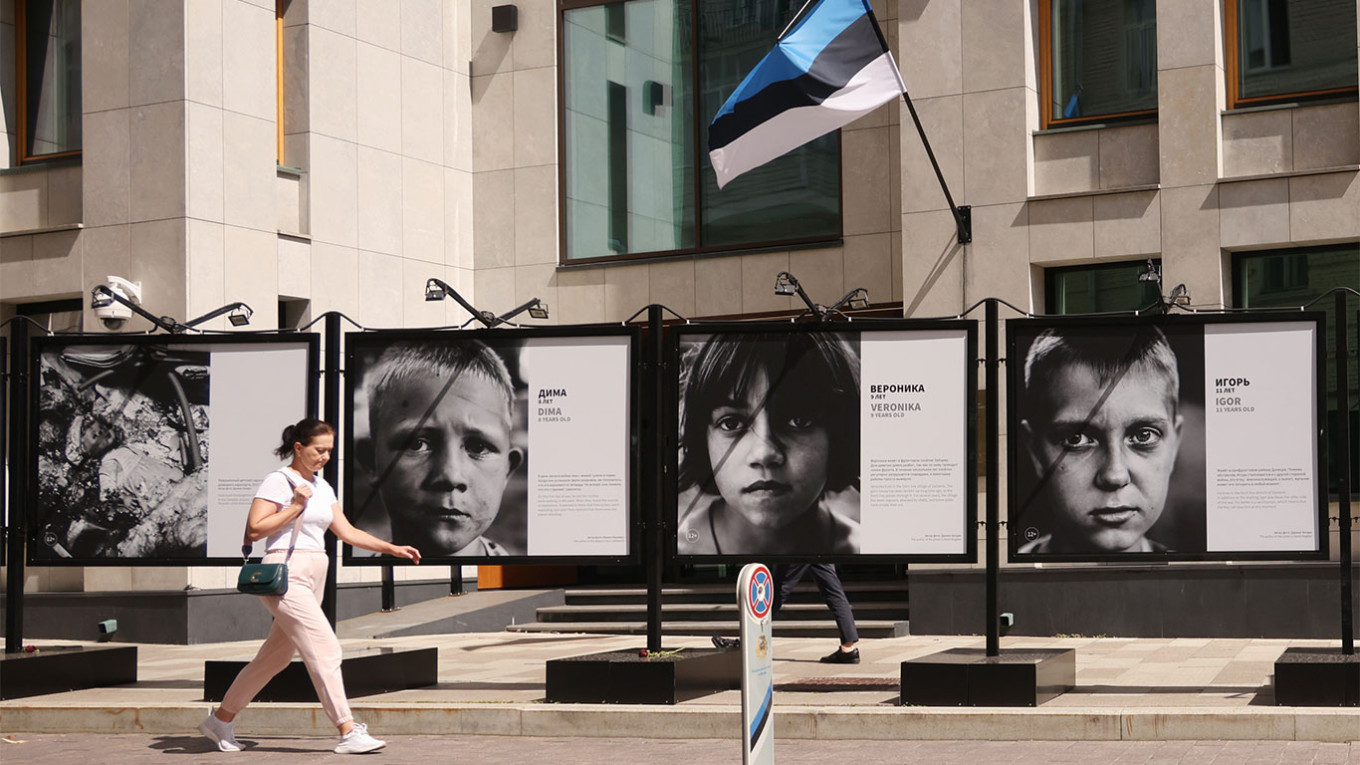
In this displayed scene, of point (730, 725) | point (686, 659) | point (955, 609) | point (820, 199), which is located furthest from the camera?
point (820, 199)

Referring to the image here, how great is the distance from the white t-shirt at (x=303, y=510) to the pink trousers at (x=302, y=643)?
65mm

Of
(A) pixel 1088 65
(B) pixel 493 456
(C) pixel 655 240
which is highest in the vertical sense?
(A) pixel 1088 65

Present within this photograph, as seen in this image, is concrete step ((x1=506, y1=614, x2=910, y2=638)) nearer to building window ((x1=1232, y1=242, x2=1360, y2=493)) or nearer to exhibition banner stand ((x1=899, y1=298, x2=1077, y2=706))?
building window ((x1=1232, y1=242, x2=1360, y2=493))

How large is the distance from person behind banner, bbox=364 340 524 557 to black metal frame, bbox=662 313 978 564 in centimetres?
115

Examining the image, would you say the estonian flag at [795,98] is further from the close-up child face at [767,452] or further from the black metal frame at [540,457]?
the close-up child face at [767,452]

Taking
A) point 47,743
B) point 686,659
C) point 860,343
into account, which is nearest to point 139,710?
point 47,743

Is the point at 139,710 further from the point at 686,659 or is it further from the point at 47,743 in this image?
the point at 686,659

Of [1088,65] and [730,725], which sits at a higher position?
[1088,65]

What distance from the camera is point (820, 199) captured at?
20359 mm

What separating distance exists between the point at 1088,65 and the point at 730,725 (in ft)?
33.9

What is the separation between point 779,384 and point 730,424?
0.45 metres

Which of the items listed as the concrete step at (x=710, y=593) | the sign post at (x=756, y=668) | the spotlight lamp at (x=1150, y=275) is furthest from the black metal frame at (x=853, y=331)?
the concrete step at (x=710, y=593)

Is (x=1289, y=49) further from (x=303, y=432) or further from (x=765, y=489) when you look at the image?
(x=303, y=432)

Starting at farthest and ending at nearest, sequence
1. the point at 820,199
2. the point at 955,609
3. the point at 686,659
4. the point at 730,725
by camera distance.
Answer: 1. the point at 820,199
2. the point at 955,609
3. the point at 686,659
4. the point at 730,725
